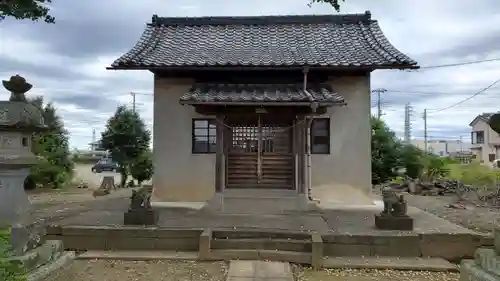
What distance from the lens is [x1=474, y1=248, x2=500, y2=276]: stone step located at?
4189 mm

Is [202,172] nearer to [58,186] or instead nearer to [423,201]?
[423,201]

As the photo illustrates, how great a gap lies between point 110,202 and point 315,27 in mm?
8933

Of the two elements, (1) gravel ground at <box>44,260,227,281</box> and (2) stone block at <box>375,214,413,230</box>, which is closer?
(1) gravel ground at <box>44,260,227,281</box>

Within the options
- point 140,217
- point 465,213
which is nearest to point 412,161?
point 465,213

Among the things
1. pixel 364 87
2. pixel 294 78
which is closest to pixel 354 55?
pixel 364 87

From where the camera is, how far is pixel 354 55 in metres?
11.3

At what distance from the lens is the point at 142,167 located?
1872cm

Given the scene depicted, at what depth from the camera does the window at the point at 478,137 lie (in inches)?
1845

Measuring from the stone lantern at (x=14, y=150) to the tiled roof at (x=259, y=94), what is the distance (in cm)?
362

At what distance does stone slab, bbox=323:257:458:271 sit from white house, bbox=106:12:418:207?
136 inches

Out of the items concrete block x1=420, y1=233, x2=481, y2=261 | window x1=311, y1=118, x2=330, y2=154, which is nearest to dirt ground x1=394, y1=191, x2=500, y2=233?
concrete block x1=420, y1=233, x2=481, y2=261

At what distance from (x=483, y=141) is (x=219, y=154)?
45520mm

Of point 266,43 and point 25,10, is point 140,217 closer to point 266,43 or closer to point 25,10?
point 25,10

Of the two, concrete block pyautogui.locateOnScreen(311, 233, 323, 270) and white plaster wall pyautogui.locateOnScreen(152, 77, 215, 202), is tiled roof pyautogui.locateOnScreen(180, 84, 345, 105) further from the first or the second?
concrete block pyautogui.locateOnScreen(311, 233, 323, 270)
